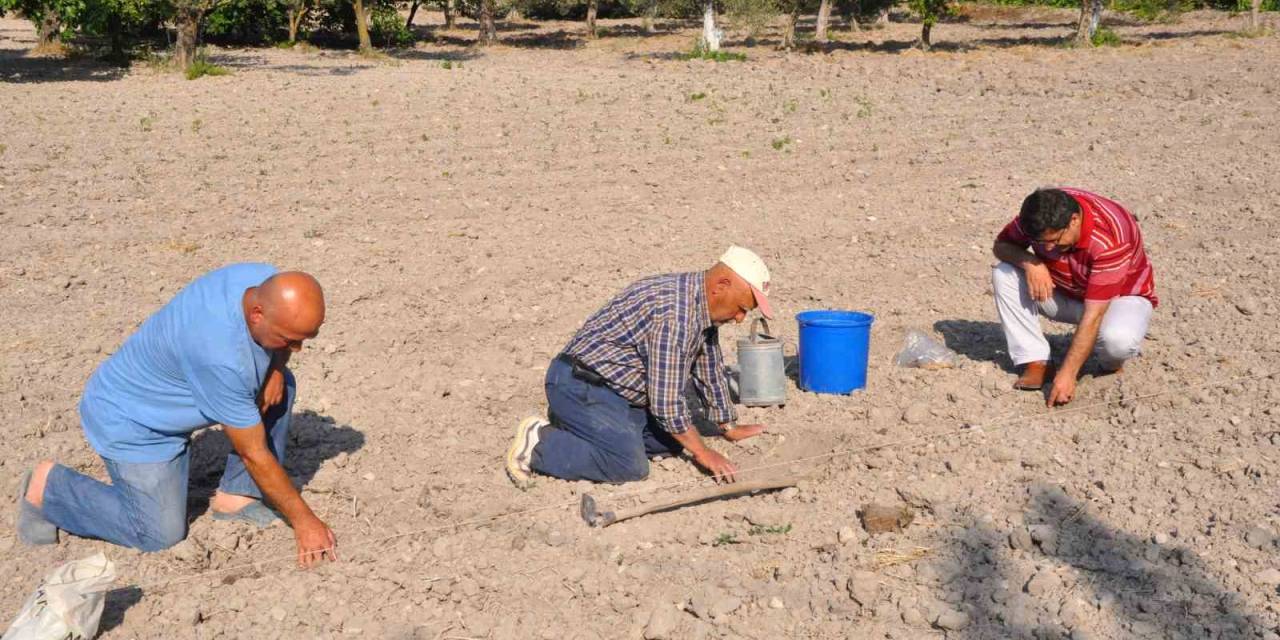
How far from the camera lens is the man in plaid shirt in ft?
16.1

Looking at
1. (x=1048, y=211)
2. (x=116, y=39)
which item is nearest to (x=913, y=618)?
(x=1048, y=211)

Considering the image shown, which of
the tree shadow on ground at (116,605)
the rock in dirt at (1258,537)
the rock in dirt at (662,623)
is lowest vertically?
the tree shadow on ground at (116,605)

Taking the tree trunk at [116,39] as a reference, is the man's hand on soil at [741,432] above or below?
below

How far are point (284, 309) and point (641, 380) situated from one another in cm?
162

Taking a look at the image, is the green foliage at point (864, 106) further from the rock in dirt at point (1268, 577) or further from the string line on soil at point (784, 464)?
the rock in dirt at point (1268, 577)

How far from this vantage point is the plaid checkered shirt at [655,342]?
16.1 ft

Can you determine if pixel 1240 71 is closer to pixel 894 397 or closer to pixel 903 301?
pixel 903 301

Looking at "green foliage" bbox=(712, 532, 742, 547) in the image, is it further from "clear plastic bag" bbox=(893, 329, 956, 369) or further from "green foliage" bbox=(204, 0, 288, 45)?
"green foliage" bbox=(204, 0, 288, 45)

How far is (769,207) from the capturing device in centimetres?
999

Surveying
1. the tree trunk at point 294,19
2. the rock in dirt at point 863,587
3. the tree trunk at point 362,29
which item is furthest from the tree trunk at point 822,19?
the rock in dirt at point 863,587

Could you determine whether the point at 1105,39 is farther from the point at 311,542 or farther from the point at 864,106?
the point at 311,542

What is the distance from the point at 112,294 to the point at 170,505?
11.9ft

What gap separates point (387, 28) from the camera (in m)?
31.3

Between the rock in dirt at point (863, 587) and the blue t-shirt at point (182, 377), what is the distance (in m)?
2.16
